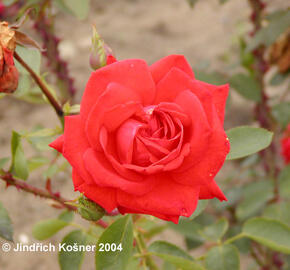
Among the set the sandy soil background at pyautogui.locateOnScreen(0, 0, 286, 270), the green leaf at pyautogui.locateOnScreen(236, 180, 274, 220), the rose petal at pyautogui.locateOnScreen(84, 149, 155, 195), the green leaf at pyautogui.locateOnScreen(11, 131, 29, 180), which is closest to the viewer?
the rose petal at pyautogui.locateOnScreen(84, 149, 155, 195)

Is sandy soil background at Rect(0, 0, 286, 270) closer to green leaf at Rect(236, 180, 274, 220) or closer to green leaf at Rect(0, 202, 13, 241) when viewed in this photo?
green leaf at Rect(236, 180, 274, 220)

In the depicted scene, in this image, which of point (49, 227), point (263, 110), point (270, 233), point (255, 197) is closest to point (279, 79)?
point (263, 110)

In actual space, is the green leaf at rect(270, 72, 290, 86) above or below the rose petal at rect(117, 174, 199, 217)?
below

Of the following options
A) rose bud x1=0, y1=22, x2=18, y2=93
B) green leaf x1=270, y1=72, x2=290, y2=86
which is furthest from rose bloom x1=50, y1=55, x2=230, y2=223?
green leaf x1=270, y1=72, x2=290, y2=86

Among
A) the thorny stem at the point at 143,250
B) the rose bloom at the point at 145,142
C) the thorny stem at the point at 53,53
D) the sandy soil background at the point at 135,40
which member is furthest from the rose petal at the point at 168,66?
the sandy soil background at the point at 135,40

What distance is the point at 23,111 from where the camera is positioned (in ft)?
7.70

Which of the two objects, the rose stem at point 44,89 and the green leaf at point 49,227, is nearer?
the rose stem at point 44,89

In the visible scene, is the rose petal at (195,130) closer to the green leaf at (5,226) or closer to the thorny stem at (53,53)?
the green leaf at (5,226)

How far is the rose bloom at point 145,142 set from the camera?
1.62ft

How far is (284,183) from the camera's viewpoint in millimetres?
1235

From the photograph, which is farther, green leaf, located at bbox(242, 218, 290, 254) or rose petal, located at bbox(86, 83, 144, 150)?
green leaf, located at bbox(242, 218, 290, 254)

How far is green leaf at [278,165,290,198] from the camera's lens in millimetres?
1213

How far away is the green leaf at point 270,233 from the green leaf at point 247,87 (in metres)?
0.55

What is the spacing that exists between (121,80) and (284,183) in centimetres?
87
